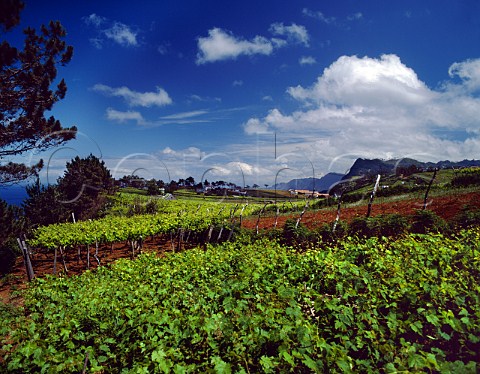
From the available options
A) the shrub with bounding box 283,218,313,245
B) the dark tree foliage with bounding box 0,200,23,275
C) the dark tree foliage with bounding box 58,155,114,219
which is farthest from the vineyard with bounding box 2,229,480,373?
the dark tree foliage with bounding box 58,155,114,219

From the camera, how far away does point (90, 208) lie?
3450cm

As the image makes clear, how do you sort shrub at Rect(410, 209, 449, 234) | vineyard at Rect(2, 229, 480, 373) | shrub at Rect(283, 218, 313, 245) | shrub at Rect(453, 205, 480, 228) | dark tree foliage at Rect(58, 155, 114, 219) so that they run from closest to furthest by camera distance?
vineyard at Rect(2, 229, 480, 373), shrub at Rect(453, 205, 480, 228), shrub at Rect(410, 209, 449, 234), shrub at Rect(283, 218, 313, 245), dark tree foliage at Rect(58, 155, 114, 219)

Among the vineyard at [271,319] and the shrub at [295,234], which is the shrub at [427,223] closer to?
the vineyard at [271,319]

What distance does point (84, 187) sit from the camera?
36469 millimetres

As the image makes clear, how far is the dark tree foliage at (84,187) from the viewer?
34.3 metres

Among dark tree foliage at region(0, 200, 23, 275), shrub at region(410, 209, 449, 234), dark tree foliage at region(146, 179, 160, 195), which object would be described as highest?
dark tree foliage at region(146, 179, 160, 195)

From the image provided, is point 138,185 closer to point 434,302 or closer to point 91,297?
point 91,297

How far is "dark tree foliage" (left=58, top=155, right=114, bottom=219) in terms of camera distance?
34.3m

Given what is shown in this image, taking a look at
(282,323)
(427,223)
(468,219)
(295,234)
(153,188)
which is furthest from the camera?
(153,188)

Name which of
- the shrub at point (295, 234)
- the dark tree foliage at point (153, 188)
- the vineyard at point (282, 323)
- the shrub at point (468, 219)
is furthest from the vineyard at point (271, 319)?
the dark tree foliage at point (153, 188)

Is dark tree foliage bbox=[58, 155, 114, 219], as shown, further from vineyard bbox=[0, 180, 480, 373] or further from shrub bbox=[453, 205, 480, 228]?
shrub bbox=[453, 205, 480, 228]

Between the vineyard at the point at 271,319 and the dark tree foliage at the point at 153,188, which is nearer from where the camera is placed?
the vineyard at the point at 271,319

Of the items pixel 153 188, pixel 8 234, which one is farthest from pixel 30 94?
pixel 153 188

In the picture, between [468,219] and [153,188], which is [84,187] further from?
[468,219]
